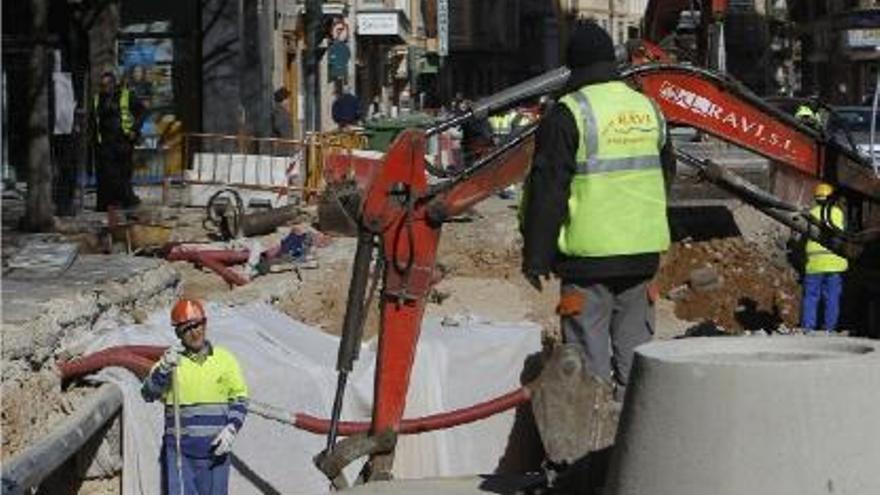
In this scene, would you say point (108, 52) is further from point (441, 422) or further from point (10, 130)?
point (441, 422)

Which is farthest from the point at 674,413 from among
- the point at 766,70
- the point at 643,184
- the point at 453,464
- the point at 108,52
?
the point at 766,70

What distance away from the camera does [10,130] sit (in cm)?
2473

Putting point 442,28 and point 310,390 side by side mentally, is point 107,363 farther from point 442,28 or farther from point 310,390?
point 442,28

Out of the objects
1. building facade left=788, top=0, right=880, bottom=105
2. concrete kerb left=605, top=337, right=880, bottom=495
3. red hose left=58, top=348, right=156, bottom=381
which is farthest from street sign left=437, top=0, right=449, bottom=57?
concrete kerb left=605, top=337, right=880, bottom=495

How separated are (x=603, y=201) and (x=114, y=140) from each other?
15.5m

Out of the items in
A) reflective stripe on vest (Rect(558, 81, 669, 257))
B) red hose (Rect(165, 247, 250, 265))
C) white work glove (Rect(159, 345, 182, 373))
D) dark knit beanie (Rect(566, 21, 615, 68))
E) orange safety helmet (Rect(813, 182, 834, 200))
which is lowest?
red hose (Rect(165, 247, 250, 265))

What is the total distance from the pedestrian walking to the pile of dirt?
695 centimetres

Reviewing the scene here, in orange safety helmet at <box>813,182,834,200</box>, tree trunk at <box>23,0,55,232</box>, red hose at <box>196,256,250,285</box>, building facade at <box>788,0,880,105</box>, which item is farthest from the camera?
building facade at <box>788,0,880,105</box>

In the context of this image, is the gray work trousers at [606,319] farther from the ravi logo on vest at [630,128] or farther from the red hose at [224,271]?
the red hose at [224,271]

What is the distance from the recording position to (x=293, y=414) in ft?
30.7

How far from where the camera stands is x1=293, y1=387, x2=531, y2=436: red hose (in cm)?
909

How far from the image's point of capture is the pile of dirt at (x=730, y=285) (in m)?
18.5

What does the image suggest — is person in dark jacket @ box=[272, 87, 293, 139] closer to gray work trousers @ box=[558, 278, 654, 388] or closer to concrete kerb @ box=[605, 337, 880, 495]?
gray work trousers @ box=[558, 278, 654, 388]

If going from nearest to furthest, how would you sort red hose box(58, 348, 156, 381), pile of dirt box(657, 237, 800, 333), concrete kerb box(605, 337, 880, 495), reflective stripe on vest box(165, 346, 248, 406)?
concrete kerb box(605, 337, 880, 495) → reflective stripe on vest box(165, 346, 248, 406) → red hose box(58, 348, 156, 381) → pile of dirt box(657, 237, 800, 333)
